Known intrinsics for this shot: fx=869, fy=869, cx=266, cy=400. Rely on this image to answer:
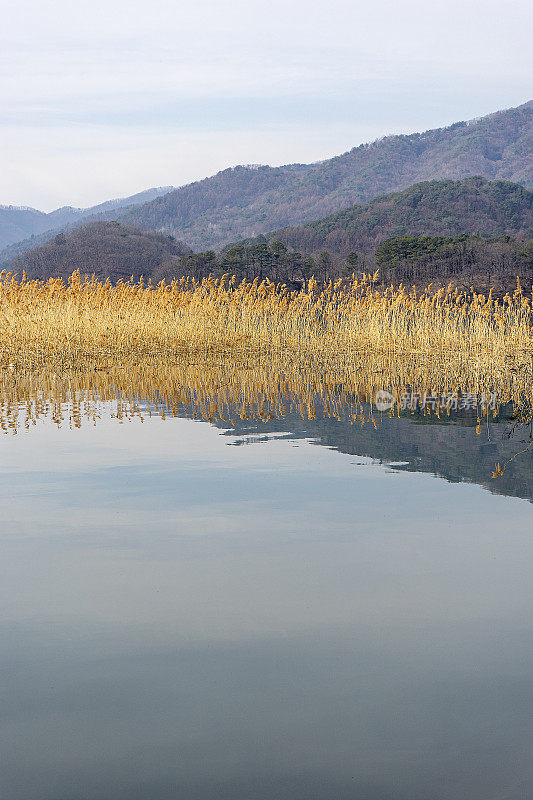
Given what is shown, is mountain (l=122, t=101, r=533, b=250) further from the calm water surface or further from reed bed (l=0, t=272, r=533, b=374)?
the calm water surface

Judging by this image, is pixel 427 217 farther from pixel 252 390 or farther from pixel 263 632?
pixel 263 632

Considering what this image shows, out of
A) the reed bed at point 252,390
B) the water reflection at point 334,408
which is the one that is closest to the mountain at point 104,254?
the reed bed at point 252,390

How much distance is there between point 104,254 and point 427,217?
30.8 meters

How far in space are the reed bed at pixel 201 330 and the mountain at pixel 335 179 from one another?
336 feet

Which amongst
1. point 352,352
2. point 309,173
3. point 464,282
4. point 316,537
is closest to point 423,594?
point 316,537

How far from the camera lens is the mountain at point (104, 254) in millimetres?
79625

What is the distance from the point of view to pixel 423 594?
3.82 meters

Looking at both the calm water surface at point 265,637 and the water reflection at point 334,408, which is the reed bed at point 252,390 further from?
the calm water surface at point 265,637

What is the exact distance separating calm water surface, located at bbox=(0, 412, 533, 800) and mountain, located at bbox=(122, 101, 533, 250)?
114 m

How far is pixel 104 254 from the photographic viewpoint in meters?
83.5

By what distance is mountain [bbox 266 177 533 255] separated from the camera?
70.2 meters

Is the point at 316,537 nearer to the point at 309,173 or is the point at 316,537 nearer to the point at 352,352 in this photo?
the point at 352,352

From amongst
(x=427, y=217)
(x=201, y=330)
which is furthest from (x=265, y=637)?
(x=427, y=217)

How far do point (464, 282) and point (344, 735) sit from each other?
3371cm
